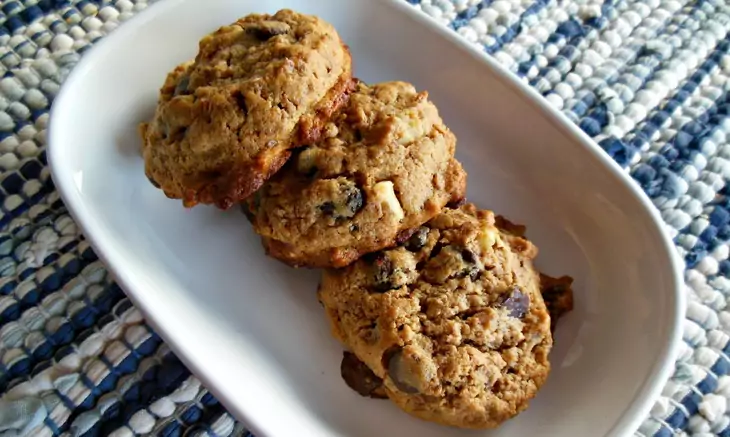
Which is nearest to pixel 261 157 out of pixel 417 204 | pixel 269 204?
pixel 269 204

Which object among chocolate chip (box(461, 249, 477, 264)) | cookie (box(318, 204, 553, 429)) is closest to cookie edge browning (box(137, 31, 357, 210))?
A: cookie (box(318, 204, 553, 429))

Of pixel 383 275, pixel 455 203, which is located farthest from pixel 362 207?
pixel 455 203

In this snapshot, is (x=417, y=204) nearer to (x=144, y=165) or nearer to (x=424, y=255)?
(x=424, y=255)

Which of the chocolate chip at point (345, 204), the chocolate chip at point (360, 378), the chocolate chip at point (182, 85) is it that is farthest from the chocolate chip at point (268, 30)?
the chocolate chip at point (360, 378)

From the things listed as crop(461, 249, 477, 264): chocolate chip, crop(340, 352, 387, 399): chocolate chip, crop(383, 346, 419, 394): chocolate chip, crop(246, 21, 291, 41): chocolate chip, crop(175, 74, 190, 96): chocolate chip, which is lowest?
crop(340, 352, 387, 399): chocolate chip

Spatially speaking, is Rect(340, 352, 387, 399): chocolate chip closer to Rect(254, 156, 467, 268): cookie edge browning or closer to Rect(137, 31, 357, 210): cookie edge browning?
Rect(254, 156, 467, 268): cookie edge browning

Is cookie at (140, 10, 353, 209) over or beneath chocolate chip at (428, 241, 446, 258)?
over

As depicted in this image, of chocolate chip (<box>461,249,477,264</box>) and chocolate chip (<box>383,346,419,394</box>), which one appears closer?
chocolate chip (<box>383,346,419,394</box>)
